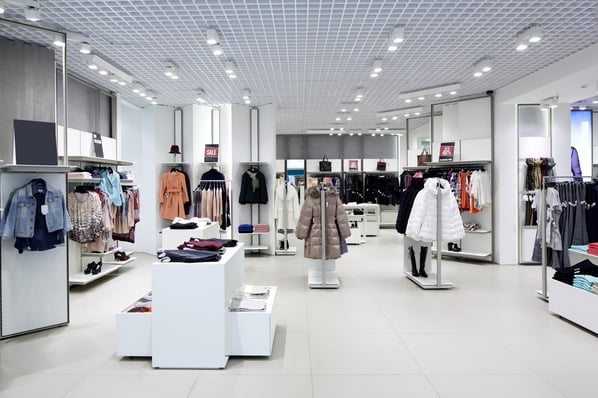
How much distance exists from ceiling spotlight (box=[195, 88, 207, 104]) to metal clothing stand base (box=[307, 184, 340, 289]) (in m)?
3.35

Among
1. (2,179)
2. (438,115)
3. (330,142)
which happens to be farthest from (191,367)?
(330,142)

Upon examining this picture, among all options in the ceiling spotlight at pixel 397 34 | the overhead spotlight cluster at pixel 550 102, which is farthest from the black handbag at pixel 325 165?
the ceiling spotlight at pixel 397 34

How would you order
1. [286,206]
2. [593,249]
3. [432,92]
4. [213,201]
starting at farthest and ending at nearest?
[286,206], [213,201], [432,92], [593,249]

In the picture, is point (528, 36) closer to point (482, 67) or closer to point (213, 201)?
point (482, 67)

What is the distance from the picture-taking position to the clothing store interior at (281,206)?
3391 millimetres

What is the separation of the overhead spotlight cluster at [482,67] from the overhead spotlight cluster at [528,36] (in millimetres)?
815

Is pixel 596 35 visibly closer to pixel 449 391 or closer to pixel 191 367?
pixel 449 391

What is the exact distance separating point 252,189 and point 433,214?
13.8 feet

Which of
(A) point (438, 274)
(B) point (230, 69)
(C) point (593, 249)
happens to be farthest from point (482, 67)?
(B) point (230, 69)

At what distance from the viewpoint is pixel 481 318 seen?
4766mm

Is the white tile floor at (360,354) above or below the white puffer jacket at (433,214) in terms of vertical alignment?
below

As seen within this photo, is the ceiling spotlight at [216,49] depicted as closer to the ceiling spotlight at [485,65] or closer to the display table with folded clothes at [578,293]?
the ceiling spotlight at [485,65]

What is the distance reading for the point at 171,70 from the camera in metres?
6.36

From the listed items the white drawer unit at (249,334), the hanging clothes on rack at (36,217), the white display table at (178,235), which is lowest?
the white drawer unit at (249,334)
